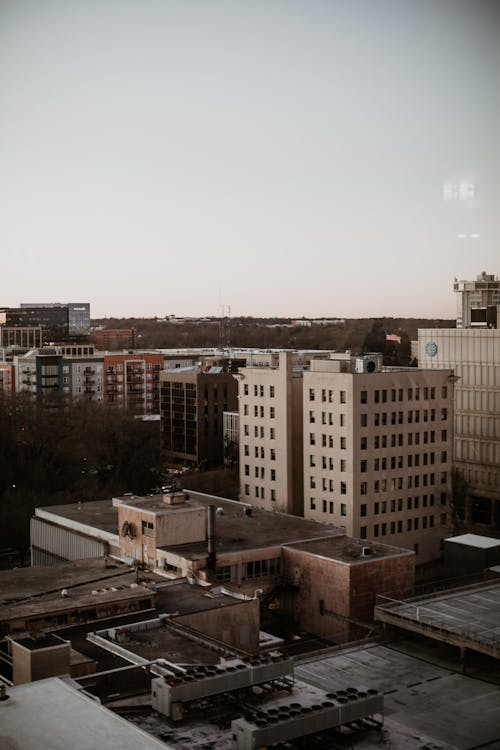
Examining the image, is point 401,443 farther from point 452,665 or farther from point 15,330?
point 15,330

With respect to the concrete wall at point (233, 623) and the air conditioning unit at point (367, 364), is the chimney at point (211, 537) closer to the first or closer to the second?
the concrete wall at point (233, 623)

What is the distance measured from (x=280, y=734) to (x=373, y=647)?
3.65 meters

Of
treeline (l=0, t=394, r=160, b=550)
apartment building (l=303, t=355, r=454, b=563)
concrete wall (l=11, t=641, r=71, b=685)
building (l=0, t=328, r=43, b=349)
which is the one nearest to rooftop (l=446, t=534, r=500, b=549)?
apartment building (l=303, t=355, r=454, b=563)

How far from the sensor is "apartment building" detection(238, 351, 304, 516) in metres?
17.7

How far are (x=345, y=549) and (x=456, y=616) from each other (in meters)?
3.11

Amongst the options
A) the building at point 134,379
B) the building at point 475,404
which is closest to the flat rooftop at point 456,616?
the building at point 475,404

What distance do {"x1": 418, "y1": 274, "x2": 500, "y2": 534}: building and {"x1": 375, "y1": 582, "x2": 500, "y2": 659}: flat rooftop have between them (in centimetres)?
771

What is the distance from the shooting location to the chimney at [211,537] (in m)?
12.2

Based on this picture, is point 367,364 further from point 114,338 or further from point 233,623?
point 114,338

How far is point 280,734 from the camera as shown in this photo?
581 cm

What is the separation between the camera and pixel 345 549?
12773mm

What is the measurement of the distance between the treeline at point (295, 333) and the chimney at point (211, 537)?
3.74 metres

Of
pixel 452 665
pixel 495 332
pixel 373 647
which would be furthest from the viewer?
pixel 495 332

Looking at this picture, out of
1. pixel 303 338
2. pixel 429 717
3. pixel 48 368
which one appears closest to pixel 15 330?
pixel 48 368
